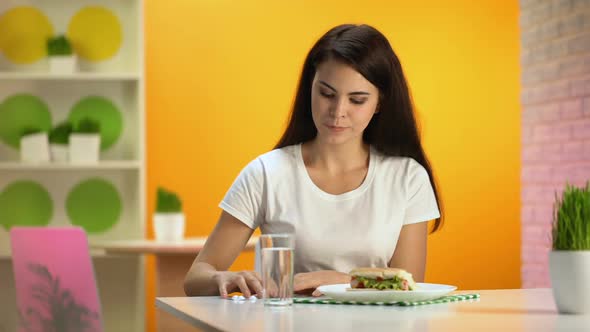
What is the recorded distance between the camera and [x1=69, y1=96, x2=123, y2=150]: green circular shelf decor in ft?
16.5

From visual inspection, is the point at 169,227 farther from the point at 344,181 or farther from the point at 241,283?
the point at 241,283

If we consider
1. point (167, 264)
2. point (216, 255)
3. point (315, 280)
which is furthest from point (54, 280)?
point (315, 280)

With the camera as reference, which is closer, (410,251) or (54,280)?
(410,251)

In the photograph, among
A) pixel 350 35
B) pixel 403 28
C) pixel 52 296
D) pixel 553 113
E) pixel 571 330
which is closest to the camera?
pixel 571 330

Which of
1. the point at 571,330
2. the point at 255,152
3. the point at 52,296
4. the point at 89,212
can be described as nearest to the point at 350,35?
the point at 571,330

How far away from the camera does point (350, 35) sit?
226 centimetres

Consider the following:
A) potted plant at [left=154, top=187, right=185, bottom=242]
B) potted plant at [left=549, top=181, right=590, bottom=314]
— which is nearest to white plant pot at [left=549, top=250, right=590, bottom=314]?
potted plant at [left=549, top=181, right=590, bottom=314]

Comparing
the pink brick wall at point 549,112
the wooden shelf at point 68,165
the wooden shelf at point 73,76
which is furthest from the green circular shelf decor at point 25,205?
the pink brick wall at point 549,112

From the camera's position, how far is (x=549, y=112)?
4371 millimetres

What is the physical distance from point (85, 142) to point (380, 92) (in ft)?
9.11

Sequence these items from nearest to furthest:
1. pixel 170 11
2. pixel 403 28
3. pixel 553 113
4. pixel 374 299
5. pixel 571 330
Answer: pixel 571 330 → pixel 374 299 → pixel 553 113 → pixel 170 11 → pixel 403 28

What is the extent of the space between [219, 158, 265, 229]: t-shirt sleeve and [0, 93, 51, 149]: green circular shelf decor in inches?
115

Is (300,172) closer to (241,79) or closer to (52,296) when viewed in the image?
(52,296)

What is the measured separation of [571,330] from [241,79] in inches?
178
